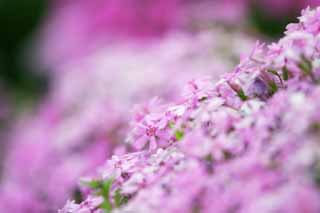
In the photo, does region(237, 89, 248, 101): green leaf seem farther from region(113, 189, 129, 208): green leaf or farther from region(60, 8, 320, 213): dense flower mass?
region(113, 189, 129, 208): green leaf

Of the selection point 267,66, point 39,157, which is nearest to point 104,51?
point 39,157

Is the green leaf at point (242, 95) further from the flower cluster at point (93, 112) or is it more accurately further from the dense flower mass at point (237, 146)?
the flower cluster at point (93, 112)

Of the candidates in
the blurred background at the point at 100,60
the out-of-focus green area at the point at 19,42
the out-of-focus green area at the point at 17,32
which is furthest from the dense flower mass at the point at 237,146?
the out-of-focus green area at the point at 17,32

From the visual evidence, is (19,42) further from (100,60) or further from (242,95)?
(242,95)

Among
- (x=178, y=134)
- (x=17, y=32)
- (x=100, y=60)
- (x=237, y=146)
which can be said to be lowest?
(x=237, y=146)

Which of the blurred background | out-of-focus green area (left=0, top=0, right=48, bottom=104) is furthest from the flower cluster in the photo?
out-of-focus green area (left=0, top=0, right=48, bottom=104)

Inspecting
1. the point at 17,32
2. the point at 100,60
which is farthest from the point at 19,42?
the point at 100,60

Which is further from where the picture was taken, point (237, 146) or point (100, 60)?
point (100, 60)

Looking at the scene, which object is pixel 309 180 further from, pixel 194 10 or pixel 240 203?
pixel 194 10
